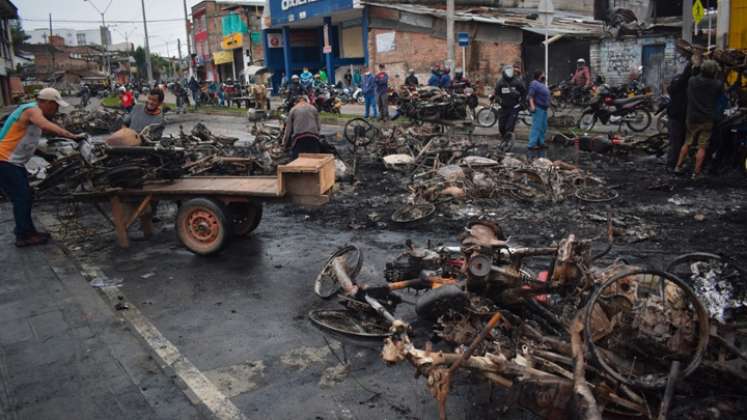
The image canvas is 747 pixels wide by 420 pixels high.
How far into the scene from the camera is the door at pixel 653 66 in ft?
72.1

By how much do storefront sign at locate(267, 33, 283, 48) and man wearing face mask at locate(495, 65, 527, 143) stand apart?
3314cm

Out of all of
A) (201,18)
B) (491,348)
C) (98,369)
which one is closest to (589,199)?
(491,348)

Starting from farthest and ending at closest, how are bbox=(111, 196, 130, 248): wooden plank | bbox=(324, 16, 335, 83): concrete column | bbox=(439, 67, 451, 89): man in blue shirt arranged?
bbox=(324, 16, 335, 83): concrete column
bbox=(439, 67, 451, 89): man in blue shirt
bbox=(111, 196, 130, 248): wooden plank

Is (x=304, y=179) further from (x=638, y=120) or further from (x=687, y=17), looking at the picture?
(x=687, y=17)

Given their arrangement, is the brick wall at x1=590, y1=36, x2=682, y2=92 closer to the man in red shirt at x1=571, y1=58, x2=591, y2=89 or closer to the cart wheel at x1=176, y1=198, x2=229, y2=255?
the man in red shirt at x1=571, y1=58, x2=591, y2=89

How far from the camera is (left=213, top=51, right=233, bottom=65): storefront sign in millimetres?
56312

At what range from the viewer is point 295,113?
10.4 m

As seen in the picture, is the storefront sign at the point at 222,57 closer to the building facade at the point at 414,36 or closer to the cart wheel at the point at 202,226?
the building facade at the point at 414,36

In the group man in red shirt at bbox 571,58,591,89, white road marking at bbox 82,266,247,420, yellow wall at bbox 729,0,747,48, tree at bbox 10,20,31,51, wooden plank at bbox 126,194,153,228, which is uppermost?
tree at bbox 10,20,31,51

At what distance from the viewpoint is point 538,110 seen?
44.9ft

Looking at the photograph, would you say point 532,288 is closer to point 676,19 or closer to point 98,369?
point 98,369

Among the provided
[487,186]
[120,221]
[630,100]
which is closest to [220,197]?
[120,221]

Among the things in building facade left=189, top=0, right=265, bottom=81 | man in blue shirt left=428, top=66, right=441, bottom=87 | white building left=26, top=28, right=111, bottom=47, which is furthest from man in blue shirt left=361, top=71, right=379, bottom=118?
white building left=26, top=28, right=111, bottom=47

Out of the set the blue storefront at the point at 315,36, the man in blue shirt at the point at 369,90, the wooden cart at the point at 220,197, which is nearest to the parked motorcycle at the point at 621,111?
the man in blue shirt at the point at 369,90
